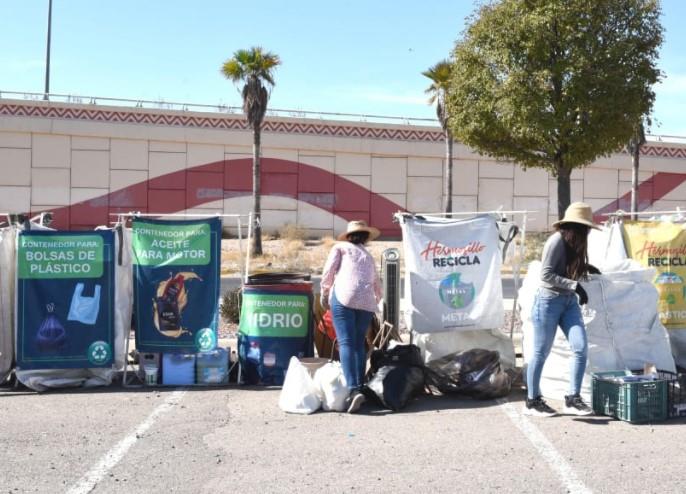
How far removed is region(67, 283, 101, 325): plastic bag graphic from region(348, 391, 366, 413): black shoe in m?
2.80

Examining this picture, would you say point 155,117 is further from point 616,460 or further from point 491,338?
point 616,460

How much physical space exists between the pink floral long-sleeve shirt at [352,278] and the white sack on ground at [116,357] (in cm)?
219

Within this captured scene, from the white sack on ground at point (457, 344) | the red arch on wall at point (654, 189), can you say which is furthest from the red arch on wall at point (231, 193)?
the white sack on ground at point (457, 344)

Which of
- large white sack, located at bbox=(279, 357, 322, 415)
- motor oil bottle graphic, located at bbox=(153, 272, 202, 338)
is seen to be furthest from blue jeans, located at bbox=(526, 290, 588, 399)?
motor oil bottle graphic, located at bbox=(153, 272, 202, 338)

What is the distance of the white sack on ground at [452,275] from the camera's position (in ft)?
27.3

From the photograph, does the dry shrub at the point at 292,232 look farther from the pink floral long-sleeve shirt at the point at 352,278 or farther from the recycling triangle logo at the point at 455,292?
the pink floral long-sleeve shirt at the point at 352,278

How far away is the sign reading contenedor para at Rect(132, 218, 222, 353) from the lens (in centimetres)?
834

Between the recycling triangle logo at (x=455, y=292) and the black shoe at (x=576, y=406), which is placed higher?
the recycling triangle logo at (x=455, y=292)

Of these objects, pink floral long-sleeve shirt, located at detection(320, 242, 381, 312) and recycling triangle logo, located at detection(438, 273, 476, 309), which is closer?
pink floral long-sleeve shirt, located at detection(320, 242, 381, 312)

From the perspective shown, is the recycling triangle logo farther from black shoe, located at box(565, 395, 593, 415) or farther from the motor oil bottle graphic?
the motor oil bottle graphic

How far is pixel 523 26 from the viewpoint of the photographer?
19281 mm

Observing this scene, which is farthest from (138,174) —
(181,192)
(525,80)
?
(525,80)

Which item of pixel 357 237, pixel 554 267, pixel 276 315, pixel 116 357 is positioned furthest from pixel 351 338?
pixel 116 357

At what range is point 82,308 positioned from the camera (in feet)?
27.0
